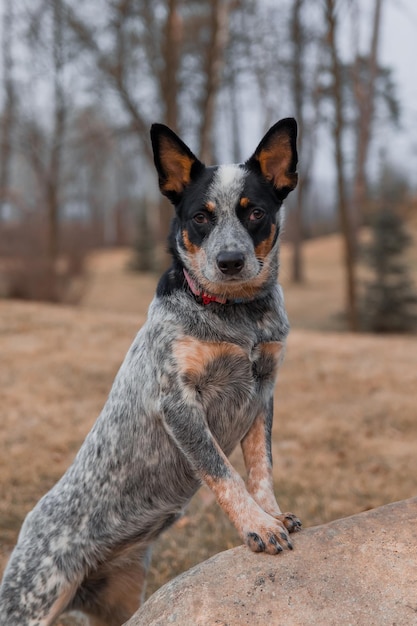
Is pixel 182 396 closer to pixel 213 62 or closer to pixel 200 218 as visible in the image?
pixel 200 218

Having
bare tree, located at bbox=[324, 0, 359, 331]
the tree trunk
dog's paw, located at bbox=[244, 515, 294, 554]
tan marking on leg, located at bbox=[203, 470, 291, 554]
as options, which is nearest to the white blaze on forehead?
tan marking on leg, located at bbox=[203, 470, 291, 554]

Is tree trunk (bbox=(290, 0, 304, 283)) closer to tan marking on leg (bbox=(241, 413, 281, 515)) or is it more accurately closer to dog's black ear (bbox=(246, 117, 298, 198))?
dog's black ear (bbox=(246, 117, 298, 198))

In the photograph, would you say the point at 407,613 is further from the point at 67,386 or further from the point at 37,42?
the point at 37,42

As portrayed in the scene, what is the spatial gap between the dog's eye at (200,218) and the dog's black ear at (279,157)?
34cm

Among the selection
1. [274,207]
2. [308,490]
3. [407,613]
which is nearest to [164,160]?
[274,207]

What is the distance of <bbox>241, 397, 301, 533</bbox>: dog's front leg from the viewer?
8.85 feet

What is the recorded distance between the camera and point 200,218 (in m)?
2.71

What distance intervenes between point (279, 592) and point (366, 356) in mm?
7044

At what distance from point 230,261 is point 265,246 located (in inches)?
12.6

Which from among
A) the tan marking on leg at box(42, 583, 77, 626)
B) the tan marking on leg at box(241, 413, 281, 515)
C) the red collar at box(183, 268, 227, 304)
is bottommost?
the tan marking on leg at box(42, 583, 77, 626)

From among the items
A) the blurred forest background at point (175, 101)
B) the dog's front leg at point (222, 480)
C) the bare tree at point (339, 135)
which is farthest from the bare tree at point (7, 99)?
the dog's front leg at point (222, 480)

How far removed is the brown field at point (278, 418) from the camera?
4848mm

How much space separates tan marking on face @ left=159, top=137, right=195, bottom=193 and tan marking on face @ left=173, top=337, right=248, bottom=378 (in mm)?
701

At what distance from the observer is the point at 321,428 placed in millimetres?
6492
